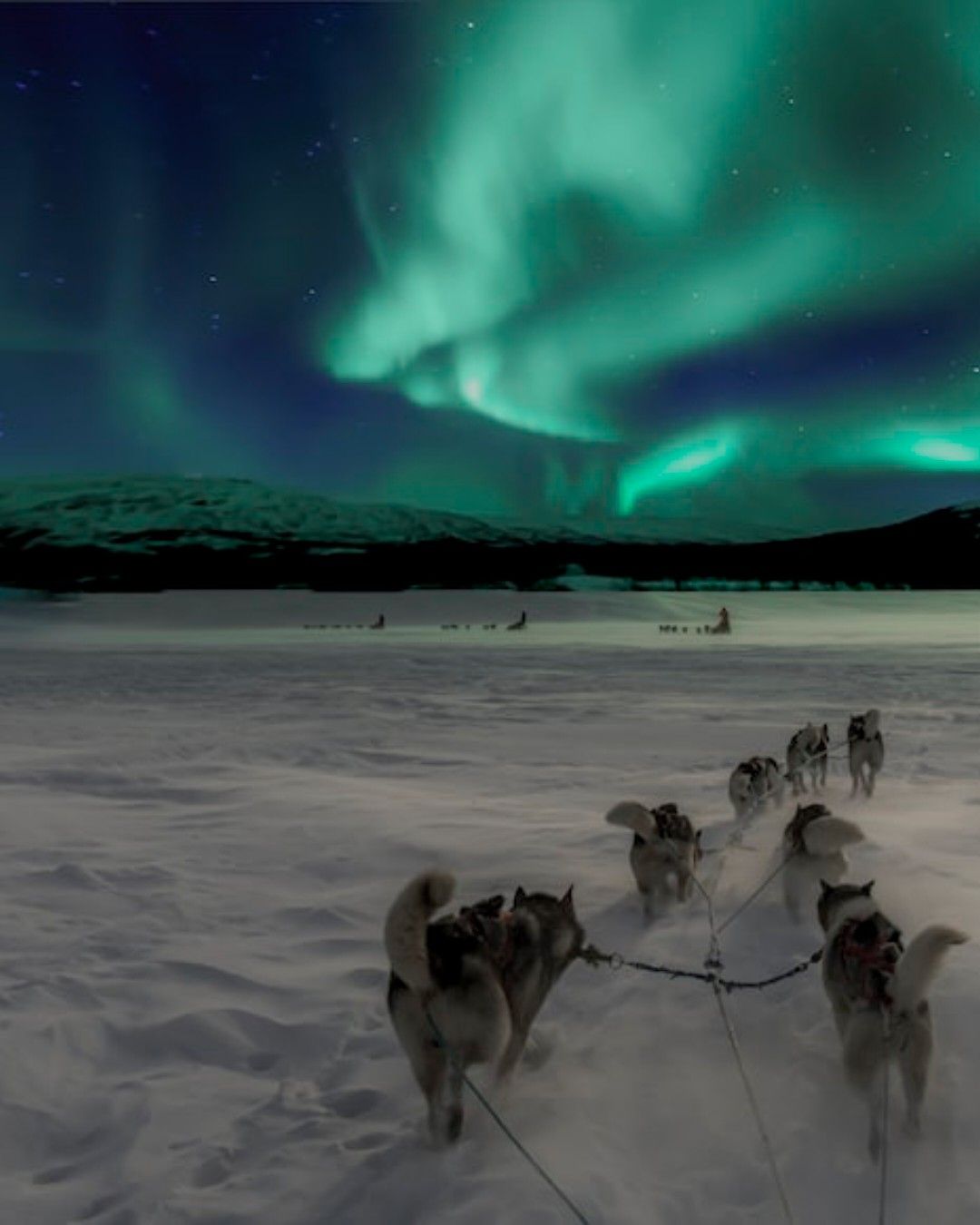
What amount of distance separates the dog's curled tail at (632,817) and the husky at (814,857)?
2.35 ft

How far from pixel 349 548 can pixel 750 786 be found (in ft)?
395

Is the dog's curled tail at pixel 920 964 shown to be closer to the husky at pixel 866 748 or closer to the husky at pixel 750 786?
the husky at pixel 750 786

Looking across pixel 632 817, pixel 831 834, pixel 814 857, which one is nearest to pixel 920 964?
→ pixel 831 834

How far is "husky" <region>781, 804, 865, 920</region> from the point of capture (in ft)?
13.0

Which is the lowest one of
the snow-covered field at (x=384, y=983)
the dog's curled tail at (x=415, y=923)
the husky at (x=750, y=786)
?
the snow-covered field at (x=384, y=983)

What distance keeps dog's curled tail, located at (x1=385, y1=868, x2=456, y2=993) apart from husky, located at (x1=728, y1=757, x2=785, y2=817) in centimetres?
450

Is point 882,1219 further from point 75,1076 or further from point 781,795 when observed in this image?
point 781,795

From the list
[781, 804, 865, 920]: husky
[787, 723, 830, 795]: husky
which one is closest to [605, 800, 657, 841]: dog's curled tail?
[781, 804, 865, 920]: husky

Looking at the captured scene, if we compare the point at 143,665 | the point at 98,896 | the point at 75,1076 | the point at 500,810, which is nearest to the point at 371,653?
the point at 143,665

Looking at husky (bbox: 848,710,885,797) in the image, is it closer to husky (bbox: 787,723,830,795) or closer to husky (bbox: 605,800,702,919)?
husky (bbox: 787,723,830,795)

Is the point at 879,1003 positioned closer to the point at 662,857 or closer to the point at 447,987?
the point at 447,987

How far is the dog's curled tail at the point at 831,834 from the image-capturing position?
155 inches

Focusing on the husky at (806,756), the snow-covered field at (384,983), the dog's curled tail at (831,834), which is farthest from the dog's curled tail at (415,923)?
the husky at (806,756)

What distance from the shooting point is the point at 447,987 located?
2539mm
